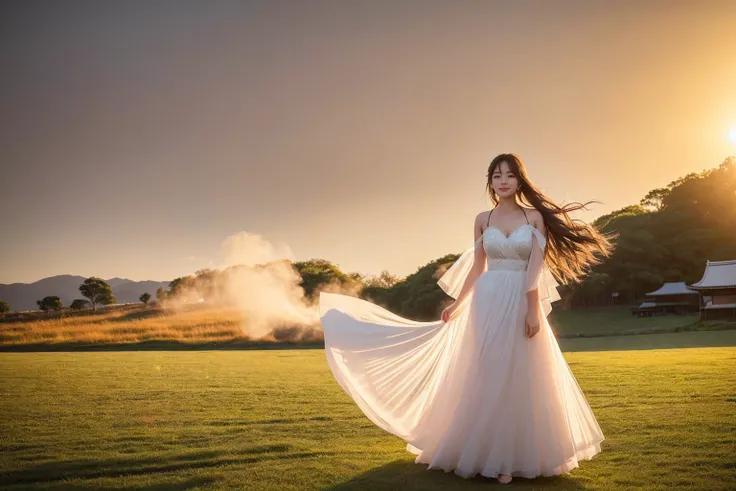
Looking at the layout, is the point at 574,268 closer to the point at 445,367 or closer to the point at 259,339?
the point at 445,367

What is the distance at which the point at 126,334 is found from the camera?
1565 inches

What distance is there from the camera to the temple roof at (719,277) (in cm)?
5191

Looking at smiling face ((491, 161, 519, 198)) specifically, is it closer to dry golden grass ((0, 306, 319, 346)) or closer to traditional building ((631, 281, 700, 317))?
dry golden grass ((0, 306, 319, 346))

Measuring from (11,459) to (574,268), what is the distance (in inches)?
256

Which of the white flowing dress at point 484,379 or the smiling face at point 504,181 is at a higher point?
the smiling face at point 504,181

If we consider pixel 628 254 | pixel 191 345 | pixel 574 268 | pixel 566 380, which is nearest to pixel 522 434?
pixel 566 380

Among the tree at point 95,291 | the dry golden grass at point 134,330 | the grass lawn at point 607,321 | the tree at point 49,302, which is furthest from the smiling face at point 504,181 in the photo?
the tree at point 95,291

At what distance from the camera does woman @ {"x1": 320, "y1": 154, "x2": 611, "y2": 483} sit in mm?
5371

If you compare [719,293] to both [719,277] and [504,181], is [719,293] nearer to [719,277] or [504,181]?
[719,277]

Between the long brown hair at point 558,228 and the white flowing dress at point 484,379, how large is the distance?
293 mm

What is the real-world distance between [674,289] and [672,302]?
1.46 m

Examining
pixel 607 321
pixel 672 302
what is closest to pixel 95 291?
pixel 607 321

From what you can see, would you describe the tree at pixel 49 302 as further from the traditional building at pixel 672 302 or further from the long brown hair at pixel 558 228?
the long brown hair at pixel 558 228

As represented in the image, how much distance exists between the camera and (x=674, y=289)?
6384cm
